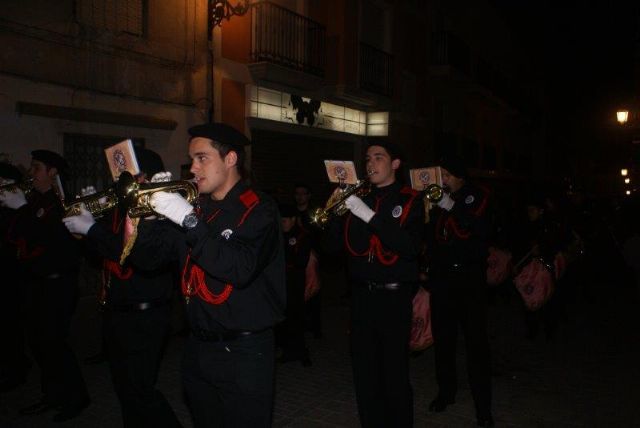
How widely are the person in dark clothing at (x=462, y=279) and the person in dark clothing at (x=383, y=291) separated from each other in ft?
2.65

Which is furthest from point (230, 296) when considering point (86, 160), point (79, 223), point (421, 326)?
point (86, 160)

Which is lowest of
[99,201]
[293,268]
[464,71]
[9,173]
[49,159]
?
[293,268]

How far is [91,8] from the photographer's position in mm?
10312

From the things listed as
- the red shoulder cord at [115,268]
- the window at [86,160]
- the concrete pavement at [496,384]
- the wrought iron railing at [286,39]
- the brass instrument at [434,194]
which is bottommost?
the concrete pavement at [496,384]

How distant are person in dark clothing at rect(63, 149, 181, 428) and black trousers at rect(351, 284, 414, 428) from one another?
1.31 metres

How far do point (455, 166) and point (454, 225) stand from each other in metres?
0.54

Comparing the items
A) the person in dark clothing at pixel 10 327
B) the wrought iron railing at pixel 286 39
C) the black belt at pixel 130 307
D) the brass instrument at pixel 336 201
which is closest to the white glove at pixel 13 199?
the person in dark clothing at pixel 10 327

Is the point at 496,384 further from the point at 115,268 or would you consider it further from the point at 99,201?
the point at 99,201

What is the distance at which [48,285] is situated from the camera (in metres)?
4.84

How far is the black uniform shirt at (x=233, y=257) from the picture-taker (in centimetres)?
277

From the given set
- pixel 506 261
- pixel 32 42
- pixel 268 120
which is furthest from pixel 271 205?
pixel 268 120

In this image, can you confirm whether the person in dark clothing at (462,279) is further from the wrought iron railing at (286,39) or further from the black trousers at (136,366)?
the wrought iron railing at (286,39)

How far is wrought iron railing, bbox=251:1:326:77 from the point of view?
13.9 metres

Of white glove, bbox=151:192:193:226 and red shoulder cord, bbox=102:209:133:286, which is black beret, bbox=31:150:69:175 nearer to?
red shoulder cord, bbox=102:209:133:286
